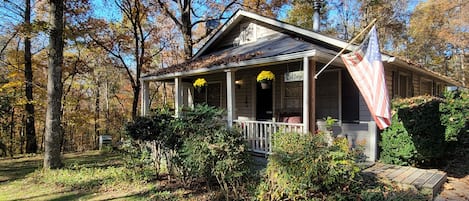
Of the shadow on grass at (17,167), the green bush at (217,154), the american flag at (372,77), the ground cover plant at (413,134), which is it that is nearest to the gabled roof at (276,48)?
the american flag at (372,77)

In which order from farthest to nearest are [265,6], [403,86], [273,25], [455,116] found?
[265,6]
[273,25]
[403,86]
[455,116]

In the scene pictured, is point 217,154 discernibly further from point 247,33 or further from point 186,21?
point 186,21

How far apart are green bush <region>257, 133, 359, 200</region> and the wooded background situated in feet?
14.9

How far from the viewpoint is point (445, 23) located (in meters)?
20.9

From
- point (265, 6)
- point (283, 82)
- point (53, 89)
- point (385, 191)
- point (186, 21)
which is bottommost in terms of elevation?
point (385, 191)

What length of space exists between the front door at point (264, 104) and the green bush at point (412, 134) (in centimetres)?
386

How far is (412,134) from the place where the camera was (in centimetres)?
589

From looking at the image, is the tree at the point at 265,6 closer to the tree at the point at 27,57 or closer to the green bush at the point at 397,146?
the tree at the point at 27,57

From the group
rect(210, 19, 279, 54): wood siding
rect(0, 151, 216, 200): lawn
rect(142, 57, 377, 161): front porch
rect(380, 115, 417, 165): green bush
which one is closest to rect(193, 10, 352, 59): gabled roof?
rect(210, 19, 279, 54): wood siding

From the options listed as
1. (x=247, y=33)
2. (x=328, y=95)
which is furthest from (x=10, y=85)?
(x=328, y=95)

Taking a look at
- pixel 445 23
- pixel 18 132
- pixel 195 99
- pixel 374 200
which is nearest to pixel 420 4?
pixel 445 23

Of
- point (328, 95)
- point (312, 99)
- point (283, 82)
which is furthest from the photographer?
point (283, 82)

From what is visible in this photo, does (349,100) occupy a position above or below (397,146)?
above

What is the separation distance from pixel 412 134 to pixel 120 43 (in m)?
14.1
